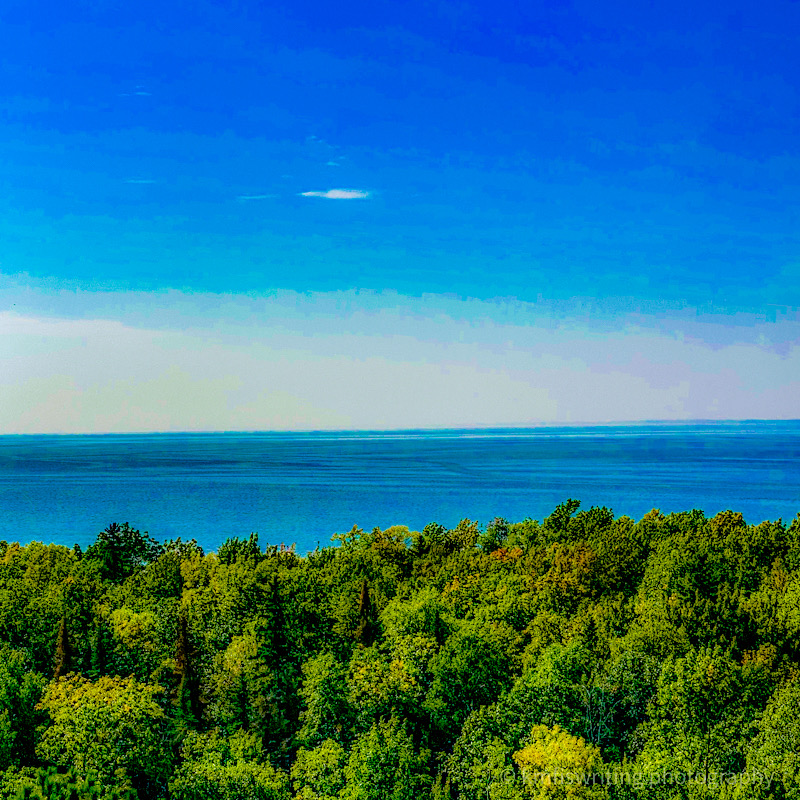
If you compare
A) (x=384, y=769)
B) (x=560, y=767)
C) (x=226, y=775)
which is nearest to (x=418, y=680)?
(x=384, y=769)

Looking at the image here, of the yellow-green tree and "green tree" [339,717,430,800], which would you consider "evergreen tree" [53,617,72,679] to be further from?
the yellow-green tree

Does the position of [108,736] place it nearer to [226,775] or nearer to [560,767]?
[226,775]

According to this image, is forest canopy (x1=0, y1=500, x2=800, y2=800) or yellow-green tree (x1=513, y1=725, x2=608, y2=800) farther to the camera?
forest canopy (x1=0, y1=500, x2=800, y2=800)

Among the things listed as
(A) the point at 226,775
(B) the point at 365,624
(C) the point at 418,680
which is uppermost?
(B) the point at 365,624

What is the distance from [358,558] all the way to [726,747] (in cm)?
3470

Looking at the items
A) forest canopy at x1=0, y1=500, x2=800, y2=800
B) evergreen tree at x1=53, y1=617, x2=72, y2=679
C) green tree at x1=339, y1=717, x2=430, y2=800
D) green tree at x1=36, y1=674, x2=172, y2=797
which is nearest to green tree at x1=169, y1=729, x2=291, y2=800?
forest canopy at x1=0, y1=500, x2=800, y2=800

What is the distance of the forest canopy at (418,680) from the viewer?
1201 inches

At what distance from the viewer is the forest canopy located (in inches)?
1201

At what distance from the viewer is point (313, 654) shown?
42.8m

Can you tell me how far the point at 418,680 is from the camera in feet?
126

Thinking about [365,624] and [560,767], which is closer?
[560,767]

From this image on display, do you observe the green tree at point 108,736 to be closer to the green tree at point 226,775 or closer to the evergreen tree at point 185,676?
the green tree at point 226,775

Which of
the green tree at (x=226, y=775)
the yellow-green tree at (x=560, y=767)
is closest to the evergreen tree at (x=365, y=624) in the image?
the green tree at (x=226, y=775)

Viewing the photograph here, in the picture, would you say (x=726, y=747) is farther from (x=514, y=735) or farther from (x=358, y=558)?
(x=358, y=558)
